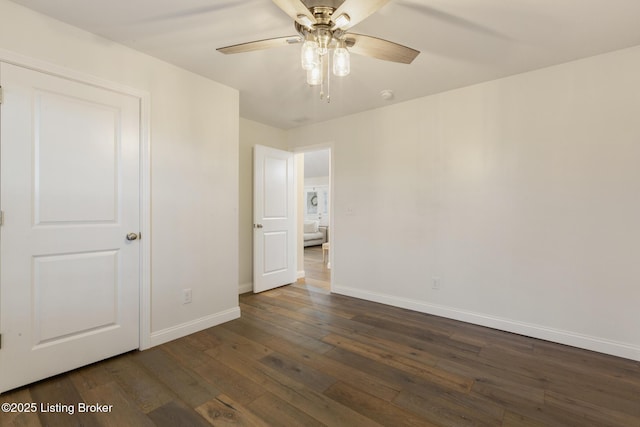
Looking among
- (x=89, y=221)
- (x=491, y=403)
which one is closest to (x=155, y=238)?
(x=89, y=221)

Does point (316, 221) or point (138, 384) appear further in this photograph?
point (316, 221)

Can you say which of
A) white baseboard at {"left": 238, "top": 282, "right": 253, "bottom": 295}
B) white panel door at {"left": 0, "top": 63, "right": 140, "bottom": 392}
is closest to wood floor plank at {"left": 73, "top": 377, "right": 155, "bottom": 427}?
white panel door at {"left": 0, "top": 63, "right": 140, "bottom": 392}

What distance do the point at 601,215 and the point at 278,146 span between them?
3.76 metres

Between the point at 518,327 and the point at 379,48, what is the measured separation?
2735 millimetres

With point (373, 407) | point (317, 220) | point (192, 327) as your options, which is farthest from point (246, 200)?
point (317, 220)

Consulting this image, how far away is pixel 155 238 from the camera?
2.39 metres

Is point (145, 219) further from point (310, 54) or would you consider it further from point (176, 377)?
point (310, 54)

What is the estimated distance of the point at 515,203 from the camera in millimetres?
2668

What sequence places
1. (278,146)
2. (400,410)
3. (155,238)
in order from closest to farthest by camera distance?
(400,410) < (155,238) < (278,146)

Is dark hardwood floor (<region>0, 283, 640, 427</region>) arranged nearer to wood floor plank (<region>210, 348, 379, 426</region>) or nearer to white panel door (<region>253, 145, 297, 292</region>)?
wood floor plank (<region>210, 348, 379, 426</region>)

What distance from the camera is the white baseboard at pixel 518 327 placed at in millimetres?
2254

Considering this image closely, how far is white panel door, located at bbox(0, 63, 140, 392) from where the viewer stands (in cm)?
176

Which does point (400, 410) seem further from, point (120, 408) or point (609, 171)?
point (609, 171)

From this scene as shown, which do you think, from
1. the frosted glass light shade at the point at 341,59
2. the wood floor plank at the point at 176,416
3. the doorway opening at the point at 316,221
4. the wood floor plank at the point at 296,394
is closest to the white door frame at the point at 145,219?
the wood floor plank at the point at 296,394
